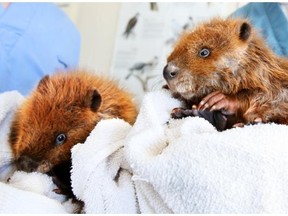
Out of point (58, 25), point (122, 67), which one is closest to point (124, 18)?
point (122, 67)

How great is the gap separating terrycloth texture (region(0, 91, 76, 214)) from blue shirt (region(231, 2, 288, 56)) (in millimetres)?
505

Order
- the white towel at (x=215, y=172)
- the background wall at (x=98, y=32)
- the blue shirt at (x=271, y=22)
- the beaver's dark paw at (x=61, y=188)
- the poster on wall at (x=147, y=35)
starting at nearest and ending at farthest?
the white towel at (x=215, y=172), the beaver's dark paw at (x=61, y=188), the blue shirt at (x=271, y=22), the poster on wall at (x=147, y=35), the background wall at (x=98, y=32)

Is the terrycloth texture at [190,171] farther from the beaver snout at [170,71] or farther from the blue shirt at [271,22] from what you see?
the blue shirt at [271,22]

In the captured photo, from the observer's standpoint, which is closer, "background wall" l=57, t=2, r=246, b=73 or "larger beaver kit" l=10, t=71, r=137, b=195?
"larger beaver kit" l=10, t=71, r=137, b=195

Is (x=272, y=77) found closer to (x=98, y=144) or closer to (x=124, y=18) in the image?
(x=98, y=144)

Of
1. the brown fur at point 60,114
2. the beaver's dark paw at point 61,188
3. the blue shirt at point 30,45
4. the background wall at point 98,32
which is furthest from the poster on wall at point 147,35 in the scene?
the beaver's dark paw at point 61,188

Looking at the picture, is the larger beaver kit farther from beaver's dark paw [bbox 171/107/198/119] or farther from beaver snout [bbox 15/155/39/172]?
beaver's dark paw [bbox 171/107/198/119]

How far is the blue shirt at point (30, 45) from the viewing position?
97cm

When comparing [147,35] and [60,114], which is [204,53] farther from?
[147,35]

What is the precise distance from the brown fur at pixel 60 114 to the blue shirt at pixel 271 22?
0.39m

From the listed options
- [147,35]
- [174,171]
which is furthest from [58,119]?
[147,35]

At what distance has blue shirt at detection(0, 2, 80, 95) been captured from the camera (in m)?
0.97

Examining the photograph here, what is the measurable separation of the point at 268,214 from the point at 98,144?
0.21 meters

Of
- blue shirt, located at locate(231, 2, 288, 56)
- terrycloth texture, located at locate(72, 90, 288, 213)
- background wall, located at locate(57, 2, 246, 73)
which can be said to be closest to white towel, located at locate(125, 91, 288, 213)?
terrycloth texture, located at locate(72, 90, 288, 213)
